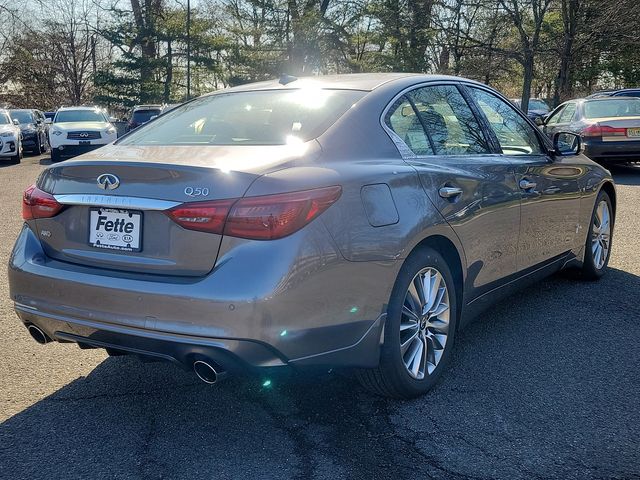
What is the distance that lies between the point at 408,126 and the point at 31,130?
22.4 m

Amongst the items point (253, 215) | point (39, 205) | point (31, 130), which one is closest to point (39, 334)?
point (39, 205)

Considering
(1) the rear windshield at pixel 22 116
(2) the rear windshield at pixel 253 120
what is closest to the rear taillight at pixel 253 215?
(2) the rear windshield at pixel 253 120

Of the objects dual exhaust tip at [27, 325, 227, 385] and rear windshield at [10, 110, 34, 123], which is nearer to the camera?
dual exhaust tip at [27, 325, 227, 385]

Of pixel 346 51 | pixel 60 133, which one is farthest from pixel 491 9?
pixel 60 133

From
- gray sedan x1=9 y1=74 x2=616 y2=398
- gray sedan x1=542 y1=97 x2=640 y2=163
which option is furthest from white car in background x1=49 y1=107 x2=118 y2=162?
gray sedan x1=9 y1=74 x2=616 y2=398

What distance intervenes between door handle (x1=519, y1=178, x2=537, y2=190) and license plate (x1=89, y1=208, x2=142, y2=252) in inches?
94.6

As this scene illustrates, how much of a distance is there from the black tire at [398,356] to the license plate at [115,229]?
1.14m

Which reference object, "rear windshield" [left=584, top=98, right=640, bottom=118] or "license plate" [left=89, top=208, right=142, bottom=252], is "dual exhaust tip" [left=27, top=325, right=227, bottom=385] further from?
"rear windshield" [left=584, top=98, right=640, bottom=118]

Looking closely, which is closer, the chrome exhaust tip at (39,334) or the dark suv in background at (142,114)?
the chrome exhaust tip at (39,334)

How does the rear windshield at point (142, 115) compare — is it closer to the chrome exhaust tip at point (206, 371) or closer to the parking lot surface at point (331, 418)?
the parking lot surface at point (331, 418)

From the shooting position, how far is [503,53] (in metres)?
27.9

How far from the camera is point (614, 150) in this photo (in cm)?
1219

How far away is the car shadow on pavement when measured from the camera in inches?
104

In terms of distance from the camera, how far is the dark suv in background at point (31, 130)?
22.6 metres
